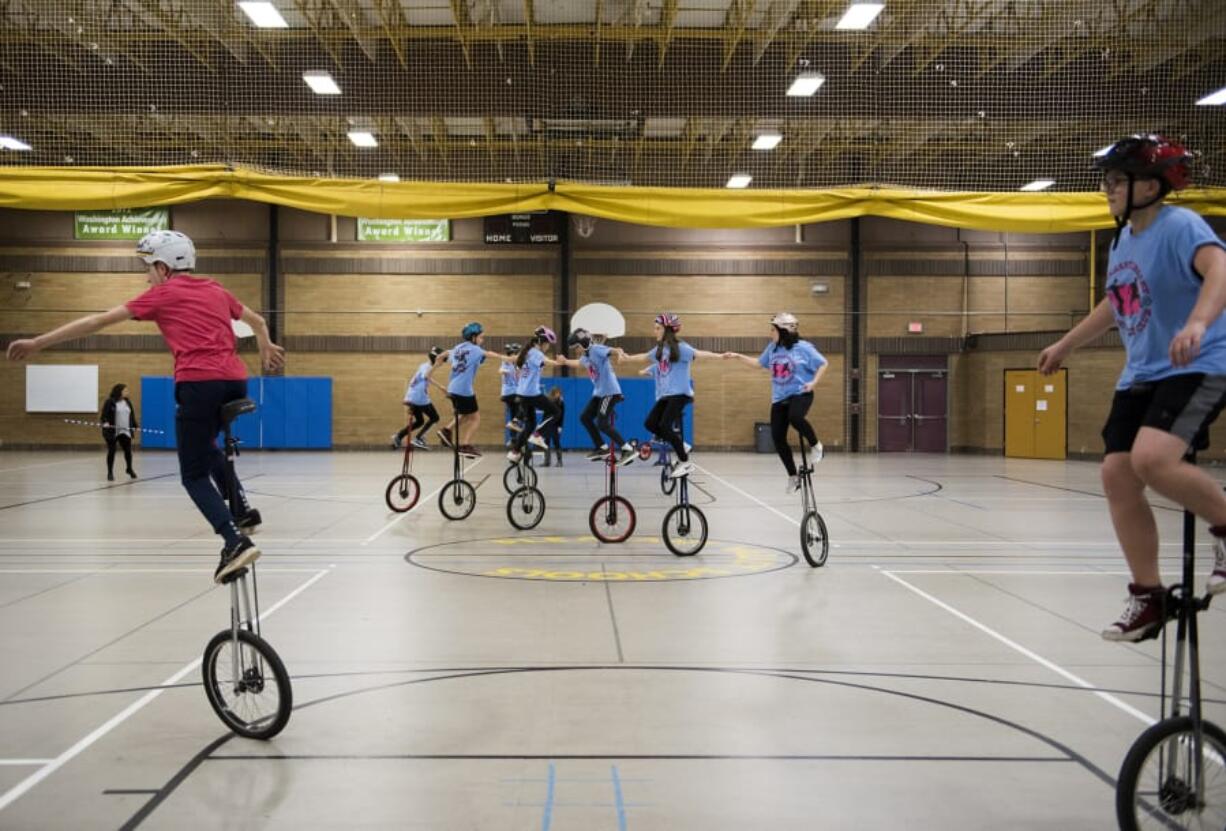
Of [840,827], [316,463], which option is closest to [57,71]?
[316,463]

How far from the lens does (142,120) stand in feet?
74.9

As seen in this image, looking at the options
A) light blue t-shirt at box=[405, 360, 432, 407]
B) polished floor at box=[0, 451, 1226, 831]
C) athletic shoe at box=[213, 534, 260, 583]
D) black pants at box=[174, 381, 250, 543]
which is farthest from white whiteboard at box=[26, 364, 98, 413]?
athletic shoe at box=[213, 534, 260, 583]

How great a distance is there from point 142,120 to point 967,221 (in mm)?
17654

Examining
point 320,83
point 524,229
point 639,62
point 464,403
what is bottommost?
point 464,403

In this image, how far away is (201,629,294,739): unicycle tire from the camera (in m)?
4.51

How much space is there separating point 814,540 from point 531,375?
203 inches

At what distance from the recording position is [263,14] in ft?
56.2

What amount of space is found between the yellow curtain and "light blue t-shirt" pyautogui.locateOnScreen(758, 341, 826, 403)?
2.95m

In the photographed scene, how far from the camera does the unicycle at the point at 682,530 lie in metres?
9.96

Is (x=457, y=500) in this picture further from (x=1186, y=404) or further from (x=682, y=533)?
(x=1186, y=404)

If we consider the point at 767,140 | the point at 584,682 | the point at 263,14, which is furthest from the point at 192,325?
the point at 767,140

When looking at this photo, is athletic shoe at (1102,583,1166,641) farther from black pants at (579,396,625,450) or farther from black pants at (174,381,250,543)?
black pants at (579,396,625,450)

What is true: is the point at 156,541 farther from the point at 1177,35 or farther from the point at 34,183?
the point at 1177,35

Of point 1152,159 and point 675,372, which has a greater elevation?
point 1152,159
